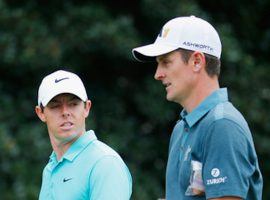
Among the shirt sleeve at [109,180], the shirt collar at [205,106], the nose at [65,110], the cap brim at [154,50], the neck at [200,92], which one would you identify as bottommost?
the shirt sleeve at [109,180]

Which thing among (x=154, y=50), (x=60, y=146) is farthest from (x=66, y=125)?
(x=154, y=50)

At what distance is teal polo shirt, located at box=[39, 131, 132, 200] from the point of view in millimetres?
3811

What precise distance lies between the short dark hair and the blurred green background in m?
5.85

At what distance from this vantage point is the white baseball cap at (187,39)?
360cm

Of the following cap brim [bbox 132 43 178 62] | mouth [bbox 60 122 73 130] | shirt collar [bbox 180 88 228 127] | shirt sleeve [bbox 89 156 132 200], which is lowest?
shirt sleeve [bbox 89 156 132 200]

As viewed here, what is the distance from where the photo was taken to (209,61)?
357cm

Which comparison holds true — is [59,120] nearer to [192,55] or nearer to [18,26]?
[192,55]

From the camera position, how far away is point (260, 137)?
10898mm

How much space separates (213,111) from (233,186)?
323mm

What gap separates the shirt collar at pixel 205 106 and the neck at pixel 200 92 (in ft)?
0.06

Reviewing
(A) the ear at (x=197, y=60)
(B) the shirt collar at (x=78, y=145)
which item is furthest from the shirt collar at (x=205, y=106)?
(B) the shirt collar at (x=78, y=145)

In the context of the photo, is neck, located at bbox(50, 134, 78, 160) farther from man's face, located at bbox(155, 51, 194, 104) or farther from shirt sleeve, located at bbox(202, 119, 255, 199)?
shirt sleeve, located at bbox(202, 119, 255, 199)

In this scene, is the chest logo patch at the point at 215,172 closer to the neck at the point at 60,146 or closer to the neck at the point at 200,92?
the neck at the point at 200,92

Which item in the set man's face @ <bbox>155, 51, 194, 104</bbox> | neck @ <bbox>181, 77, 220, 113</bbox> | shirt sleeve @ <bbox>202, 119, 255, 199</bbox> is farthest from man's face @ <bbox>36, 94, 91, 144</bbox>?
shirt sleeve @ <bbox>202, 119, 255, 199</bbox>
